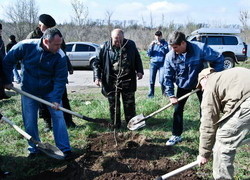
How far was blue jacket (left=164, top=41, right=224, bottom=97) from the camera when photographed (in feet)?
13.2

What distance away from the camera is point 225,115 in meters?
2.59

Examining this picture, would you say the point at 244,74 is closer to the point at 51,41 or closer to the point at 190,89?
the point at 190,89

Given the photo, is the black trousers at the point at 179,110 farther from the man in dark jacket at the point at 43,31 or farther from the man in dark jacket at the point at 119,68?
the man in dark jacket at the point at 43,31

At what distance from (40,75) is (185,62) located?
6.97 feet

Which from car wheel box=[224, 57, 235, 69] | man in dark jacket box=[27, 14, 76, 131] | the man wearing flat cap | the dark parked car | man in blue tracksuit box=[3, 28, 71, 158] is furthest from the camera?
the dark parked car

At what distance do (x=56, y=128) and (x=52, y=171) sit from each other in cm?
60

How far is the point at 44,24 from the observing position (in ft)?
15.5

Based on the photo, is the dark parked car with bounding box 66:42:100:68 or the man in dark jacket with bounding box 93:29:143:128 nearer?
the man in dark jacket with bounding box 93:29:143:128

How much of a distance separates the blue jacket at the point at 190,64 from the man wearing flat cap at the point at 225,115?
140cm

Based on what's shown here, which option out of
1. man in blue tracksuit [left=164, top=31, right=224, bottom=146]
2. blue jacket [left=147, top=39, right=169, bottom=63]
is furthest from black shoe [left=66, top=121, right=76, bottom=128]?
blue jacket [left=147, top=39, right=169, bottom=63]

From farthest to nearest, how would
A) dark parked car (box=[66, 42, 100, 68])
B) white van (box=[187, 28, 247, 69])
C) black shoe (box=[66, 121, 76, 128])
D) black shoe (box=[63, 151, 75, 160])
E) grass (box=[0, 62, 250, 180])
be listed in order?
1. dark parked car (box=[66, 42, 100, 68])
2. white van (box=[187, 28, 247, 69])
3. black shoe (box=[66, 121, 76, 128])
4. black shoe (box=[63, 151, 75, 160])
5. grass (box=[0, 62, 250, 180])

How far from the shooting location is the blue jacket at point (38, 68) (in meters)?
3.76

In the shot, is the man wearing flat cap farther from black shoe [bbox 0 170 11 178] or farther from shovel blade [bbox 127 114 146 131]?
black shoe [bbox 0 170 11 178]

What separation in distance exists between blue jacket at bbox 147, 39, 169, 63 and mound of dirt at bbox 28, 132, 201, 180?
339 cm
